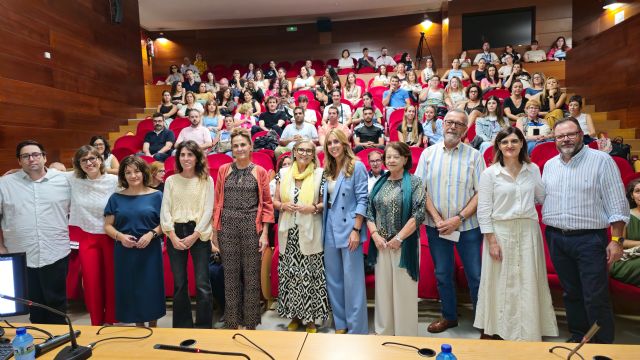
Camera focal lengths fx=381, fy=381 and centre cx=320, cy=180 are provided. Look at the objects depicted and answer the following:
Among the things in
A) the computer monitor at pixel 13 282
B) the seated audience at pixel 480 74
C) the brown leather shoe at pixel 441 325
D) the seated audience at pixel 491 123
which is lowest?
the brown leather shoe at pixel 441 325

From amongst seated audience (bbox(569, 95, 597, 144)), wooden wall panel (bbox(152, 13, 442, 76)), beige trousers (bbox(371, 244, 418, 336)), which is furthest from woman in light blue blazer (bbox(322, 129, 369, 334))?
wooden wall panel (bbox(152, 13, 442, 76))

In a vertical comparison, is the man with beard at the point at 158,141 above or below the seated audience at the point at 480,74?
below

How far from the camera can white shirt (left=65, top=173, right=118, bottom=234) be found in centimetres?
219

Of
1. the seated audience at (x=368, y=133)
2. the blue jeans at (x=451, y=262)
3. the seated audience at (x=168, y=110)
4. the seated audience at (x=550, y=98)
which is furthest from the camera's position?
the seated audience at (x=168, y=110)

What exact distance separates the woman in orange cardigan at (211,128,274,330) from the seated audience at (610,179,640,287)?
2.04 m

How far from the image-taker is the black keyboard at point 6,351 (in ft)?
3.64

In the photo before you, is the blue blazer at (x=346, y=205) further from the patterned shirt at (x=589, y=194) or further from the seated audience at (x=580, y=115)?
the seated audience at (x=580, y=115)

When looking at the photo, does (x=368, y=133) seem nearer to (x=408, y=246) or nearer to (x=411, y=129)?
(x=411, y=129)

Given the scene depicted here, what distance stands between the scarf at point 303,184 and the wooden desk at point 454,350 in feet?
3.66

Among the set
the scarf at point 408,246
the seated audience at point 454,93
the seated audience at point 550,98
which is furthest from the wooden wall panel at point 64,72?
the seated audience at point 550,98

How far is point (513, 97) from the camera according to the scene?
15.7 ft

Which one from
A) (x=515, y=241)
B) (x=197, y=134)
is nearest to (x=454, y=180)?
(x=515, y=241)

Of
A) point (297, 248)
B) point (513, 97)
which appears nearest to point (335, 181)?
point (297, 248)

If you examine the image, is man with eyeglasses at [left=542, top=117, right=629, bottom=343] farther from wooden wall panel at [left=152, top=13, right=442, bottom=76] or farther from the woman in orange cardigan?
Result: wooden wall panel at [left=152, top=13, right=442, bottom=76]
